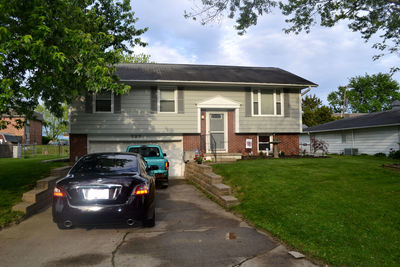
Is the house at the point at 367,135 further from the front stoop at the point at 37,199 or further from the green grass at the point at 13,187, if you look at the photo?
the green grass at the point at 13,187

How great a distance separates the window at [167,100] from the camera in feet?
50.9

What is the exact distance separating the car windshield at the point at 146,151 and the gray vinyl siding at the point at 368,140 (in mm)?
17696

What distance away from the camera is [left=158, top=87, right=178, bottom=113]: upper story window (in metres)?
15.5

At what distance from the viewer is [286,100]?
16.6m

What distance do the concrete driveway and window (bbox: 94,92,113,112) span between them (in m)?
9.15

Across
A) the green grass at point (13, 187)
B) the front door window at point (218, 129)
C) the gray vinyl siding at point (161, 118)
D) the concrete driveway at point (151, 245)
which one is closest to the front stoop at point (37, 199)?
the green grass at point (13, 187)

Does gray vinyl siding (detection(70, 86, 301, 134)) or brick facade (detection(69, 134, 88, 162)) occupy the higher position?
gray vinyl siding (detection(70, 86, 301, 134))

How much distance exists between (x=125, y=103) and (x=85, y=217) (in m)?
11.2

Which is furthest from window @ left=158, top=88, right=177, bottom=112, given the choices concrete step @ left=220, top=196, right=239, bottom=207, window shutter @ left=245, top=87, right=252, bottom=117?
concrete step @ left=220, top=196, right=239, bottom=207

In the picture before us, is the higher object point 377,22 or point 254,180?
point 377,22

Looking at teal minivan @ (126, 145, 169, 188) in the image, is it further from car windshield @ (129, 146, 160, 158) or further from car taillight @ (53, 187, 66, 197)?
car taillight @ (53, 187, 66, 197)

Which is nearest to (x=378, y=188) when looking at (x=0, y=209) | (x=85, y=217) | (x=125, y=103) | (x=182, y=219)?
(x=182, y=219)

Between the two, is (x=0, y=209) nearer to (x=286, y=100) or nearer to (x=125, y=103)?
(x=125, y=103)

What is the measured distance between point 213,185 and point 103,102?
8.96 meters
